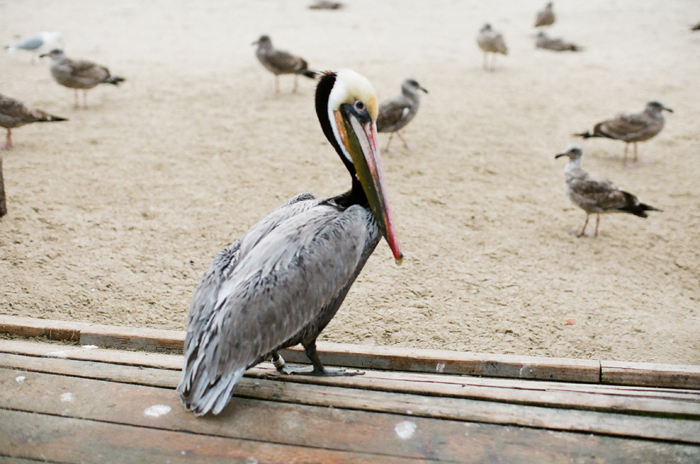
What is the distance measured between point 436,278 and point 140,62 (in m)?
8.21

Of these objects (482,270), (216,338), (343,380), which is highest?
(216,338)

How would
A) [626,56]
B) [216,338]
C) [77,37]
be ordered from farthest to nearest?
1. [77,37]
2. [626,56]
3. [216,338]

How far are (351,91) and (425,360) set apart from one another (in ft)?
4.67

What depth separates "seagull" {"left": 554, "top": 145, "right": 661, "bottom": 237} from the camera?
5.23 m

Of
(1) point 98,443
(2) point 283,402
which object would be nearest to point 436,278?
(2) point 283,402

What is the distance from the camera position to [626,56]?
442 inches

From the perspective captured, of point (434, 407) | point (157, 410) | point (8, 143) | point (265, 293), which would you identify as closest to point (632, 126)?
point (434, 407)

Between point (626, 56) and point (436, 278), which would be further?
point (626, 56)

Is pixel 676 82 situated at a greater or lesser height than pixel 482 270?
greater

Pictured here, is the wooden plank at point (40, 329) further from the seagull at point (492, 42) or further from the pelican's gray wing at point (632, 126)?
the seagull at point (492, 42)

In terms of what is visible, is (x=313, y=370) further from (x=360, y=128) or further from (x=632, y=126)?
(x=632, y=126)

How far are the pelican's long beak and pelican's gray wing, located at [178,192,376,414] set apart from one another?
9 centimetres

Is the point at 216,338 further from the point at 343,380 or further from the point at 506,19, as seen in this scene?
the point at 506,19

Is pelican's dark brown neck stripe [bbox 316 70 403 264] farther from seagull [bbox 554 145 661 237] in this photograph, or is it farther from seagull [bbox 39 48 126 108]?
seagull [bbox 39 48 126 108]
